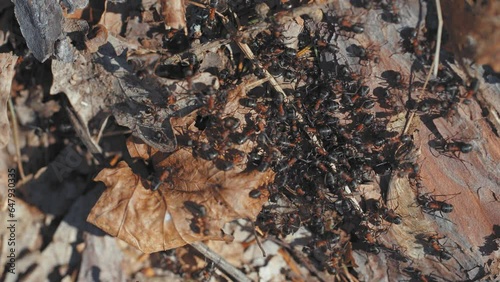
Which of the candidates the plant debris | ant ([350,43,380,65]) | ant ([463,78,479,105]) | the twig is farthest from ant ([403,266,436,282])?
ant ([350,43,380,65])

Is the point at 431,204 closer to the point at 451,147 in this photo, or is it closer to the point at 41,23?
the point at 451,147

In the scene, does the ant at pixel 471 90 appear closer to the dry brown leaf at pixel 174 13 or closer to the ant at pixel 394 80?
the ant at pixel 394 80

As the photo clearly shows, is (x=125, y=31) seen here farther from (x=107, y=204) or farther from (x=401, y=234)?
(x=401, y=234)

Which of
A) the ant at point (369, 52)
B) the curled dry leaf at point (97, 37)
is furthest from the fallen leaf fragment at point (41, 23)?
the ant at point (369, 52)

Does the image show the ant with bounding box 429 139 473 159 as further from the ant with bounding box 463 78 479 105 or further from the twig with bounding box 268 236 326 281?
the twig with bounding box 268 236 326 281

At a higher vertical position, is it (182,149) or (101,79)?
(101,79)

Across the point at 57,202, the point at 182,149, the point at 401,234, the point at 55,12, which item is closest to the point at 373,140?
the point at 401,234

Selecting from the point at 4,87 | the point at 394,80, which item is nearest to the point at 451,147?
the point at 394,80

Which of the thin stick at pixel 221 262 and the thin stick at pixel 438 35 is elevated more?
the thin stick at pixel 438 35
